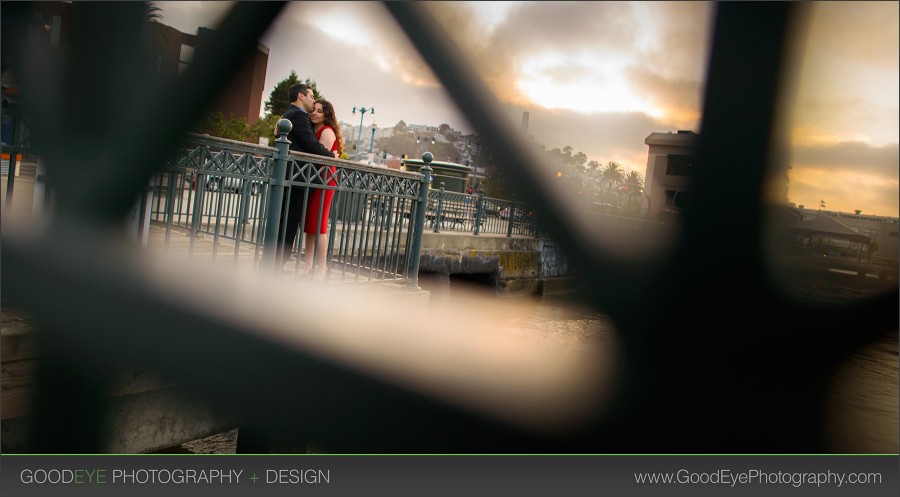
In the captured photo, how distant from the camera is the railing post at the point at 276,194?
3.20 meters

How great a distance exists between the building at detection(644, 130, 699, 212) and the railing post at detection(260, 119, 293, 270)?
8.76 feet

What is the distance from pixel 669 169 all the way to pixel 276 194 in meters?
2.84

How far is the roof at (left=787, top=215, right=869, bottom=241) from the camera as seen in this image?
2.08 feet

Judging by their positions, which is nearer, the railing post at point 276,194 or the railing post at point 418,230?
the railing post at point 276,194

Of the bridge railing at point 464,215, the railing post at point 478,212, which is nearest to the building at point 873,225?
the bridge railing at point 464,215

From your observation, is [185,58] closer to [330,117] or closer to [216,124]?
[216,124]

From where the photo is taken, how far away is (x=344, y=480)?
72.1 inches

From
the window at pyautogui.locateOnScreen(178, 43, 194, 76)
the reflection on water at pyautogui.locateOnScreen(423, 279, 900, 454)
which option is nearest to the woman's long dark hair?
the reflection on water at pyautogui.locateOnScreen(423, 279, 900, 454)

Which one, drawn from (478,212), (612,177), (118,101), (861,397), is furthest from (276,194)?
(478,212)

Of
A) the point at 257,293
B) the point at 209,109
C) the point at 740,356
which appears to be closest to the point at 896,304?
the point at 740,356

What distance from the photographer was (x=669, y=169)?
0.66 meters

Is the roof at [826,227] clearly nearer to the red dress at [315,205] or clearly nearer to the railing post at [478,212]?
the red dress at [315,205]

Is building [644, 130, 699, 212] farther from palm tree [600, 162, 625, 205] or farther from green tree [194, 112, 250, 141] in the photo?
green tree [194, 112, 250, 141]

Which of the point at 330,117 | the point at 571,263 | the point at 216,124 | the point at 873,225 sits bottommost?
the point at 571,263
